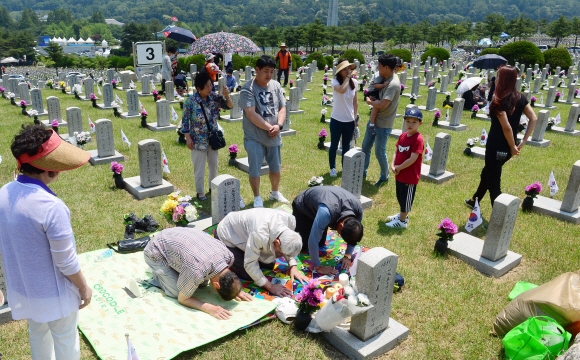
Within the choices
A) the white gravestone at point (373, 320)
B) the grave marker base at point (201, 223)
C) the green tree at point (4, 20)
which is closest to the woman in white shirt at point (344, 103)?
the grave marker base at point (201, 223)

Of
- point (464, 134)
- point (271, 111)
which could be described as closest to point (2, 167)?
point (271, 111)

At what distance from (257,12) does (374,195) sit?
19404 cm

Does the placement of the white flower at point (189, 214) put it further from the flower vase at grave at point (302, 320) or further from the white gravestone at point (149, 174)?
the flower vase at grave at point (302, 320)

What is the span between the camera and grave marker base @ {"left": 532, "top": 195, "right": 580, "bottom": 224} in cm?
604

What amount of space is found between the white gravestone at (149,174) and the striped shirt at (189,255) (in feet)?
8.72

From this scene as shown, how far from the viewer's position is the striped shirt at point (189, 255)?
3.77m

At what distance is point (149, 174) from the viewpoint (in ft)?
21.8

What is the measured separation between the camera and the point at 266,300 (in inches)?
163

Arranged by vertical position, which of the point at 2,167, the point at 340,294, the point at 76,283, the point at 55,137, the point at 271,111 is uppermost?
the point at 55,137

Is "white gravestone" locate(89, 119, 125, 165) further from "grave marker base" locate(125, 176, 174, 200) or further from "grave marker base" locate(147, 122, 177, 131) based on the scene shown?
"grave marker base" locate(147, 122, 177, 131)

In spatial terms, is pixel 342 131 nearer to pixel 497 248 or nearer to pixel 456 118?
pixel 497 248

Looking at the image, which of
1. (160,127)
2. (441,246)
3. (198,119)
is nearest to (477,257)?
(441,246)

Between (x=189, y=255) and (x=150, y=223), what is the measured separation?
6.18 feet

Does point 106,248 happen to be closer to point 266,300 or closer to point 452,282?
point 266,300
